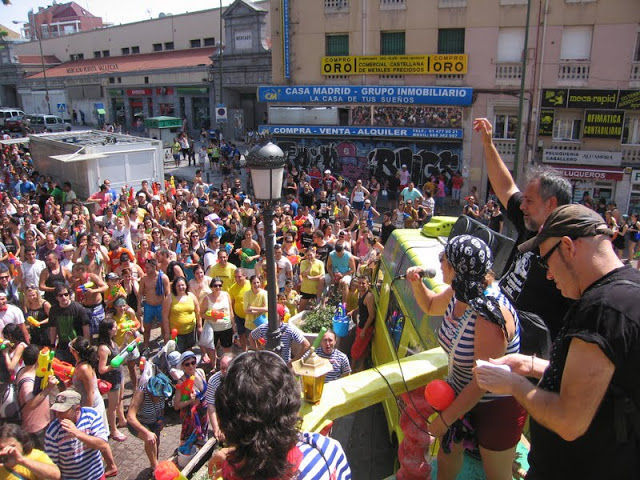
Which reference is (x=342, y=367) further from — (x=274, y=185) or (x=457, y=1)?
(x=457, y=1)

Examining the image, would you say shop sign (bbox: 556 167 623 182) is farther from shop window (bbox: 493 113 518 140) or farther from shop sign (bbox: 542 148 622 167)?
shop window (bbox: 493 113 518 140)

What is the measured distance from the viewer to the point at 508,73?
20625 millimetres

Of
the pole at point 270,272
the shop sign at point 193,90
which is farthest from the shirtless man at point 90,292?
the shop sign at point 193,90

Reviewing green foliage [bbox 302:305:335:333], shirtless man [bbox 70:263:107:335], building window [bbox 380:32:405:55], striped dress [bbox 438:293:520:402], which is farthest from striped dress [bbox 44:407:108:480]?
building window [bbox 380:32:405:55]

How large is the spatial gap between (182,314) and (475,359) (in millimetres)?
5595

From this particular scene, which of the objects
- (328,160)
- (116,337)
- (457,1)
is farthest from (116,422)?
(457,1)

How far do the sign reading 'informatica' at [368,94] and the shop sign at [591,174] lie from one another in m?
4.81

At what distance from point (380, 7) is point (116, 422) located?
67.3ft

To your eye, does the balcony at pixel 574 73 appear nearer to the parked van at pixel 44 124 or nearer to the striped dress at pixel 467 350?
the striped dress at pixel 467 350

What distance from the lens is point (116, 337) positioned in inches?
269

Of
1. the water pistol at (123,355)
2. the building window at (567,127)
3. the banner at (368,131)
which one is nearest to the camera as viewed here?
the water pistol at (123,355)

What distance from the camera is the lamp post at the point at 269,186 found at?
5.19 metres

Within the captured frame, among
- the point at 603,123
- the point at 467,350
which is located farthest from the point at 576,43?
the point at 467,350

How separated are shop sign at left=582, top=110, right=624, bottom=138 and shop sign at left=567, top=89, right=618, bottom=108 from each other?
256mm
